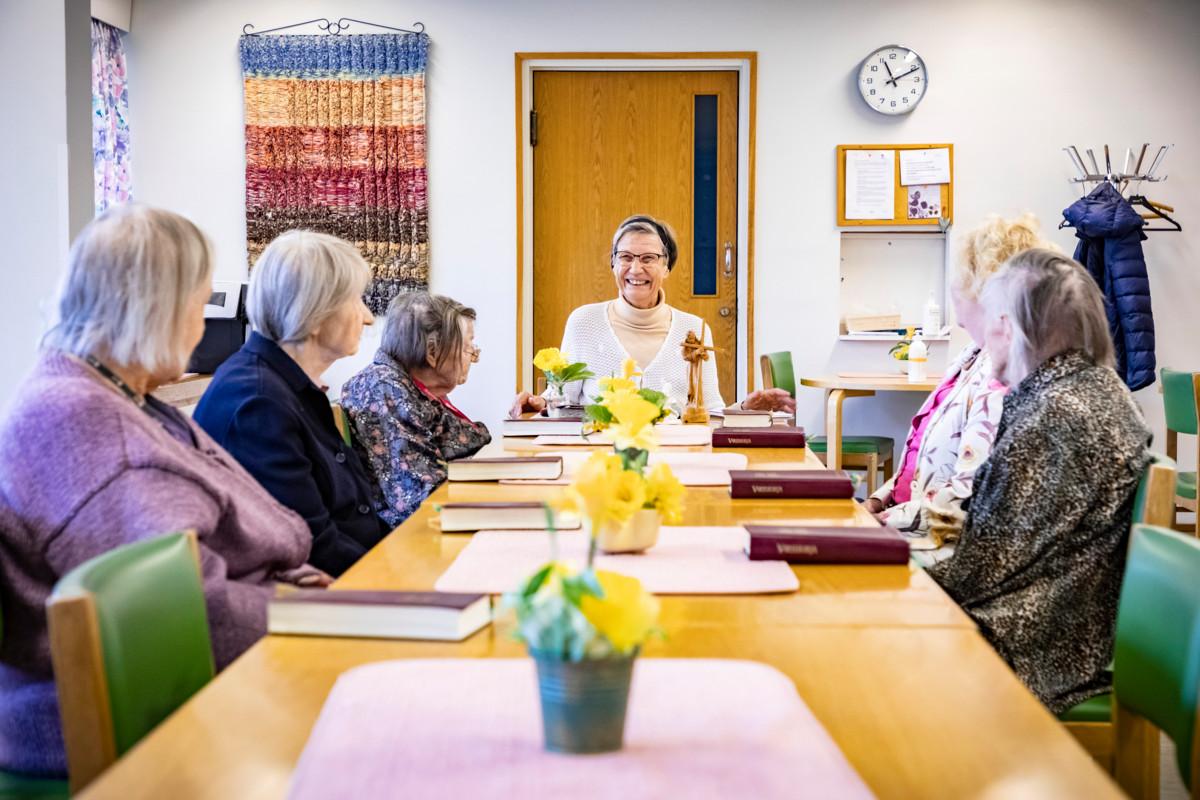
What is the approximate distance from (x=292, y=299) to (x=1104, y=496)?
5.39 feet

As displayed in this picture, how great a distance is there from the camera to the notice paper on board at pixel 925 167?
6.31 m

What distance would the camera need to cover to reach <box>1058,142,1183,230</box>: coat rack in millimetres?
6148

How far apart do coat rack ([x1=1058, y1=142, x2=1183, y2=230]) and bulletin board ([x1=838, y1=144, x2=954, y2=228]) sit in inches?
24.2

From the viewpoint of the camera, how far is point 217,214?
21.4ft

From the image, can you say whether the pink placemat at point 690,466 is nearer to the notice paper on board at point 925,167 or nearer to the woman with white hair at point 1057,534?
the woman with white hair at point 1057,534

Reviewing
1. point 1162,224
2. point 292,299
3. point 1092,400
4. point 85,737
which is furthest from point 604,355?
point 1162,224

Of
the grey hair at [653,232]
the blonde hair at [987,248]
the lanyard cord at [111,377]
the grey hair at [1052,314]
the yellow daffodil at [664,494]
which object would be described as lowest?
the yellow daffodil at [664,494]

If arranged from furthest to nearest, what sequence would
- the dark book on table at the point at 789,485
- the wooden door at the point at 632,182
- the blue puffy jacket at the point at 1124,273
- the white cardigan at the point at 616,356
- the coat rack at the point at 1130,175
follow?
the wooden door at the point at 632,182 → the coat rack at the point at 1130,175 → the blue puffy jacket at the point at 1124,273 → the white cardigan at the point at 616,356 → the dark book on table at the point at 789,485

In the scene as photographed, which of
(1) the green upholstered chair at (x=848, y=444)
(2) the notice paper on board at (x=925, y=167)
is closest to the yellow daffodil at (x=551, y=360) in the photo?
(1) the green upholstered chair at (x=848, y=444)

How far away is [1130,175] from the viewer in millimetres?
6188

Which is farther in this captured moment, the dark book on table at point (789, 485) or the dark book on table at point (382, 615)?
the dark book on table at point (789, 485)

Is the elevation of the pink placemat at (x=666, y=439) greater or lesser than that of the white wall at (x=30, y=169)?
lesser

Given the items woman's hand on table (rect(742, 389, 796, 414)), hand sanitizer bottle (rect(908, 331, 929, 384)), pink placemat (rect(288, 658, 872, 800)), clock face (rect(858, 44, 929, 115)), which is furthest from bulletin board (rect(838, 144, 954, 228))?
pink placemat (rect(288, 658, 872, 800))

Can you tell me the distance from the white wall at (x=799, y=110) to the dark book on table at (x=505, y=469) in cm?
404
